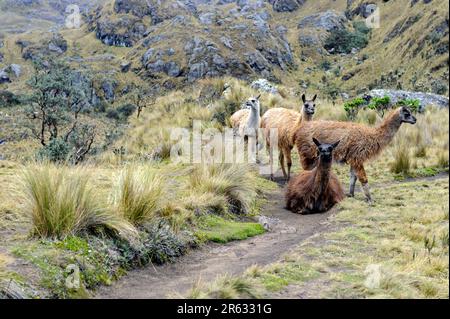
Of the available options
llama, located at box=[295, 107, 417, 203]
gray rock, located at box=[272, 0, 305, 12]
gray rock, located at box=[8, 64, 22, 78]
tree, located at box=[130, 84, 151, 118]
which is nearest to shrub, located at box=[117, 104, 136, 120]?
tree, located at box=[130, 84, 151, 118]

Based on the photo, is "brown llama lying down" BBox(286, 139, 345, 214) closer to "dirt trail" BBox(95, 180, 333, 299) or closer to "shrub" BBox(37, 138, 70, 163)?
"dirt trail" BBox(95, 180, 333, 299)

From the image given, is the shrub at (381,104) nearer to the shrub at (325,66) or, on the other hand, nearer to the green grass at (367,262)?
the green grass at (367,262)

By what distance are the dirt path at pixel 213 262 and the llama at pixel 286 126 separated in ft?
10.4

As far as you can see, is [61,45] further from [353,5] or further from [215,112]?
[215,112]

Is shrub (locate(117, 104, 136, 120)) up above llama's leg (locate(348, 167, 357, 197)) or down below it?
above

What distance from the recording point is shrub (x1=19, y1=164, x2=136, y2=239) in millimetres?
5445

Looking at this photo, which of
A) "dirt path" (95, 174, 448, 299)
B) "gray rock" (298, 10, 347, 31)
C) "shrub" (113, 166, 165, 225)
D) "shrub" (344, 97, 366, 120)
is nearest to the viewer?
"dirt path" (95, 174, 448, 299)

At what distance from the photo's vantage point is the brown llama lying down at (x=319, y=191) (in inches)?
347

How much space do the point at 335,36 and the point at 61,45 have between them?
155 feet

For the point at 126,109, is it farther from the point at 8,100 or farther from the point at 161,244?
the point at 161,244

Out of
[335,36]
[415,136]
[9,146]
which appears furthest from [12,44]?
[415,136]

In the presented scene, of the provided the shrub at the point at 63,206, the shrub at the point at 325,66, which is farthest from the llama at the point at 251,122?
the shrub at the point at 325,66

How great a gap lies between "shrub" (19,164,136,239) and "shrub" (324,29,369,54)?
72.2 meters
